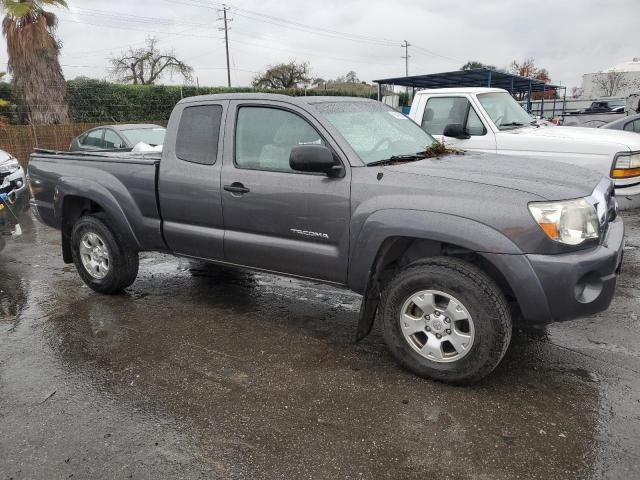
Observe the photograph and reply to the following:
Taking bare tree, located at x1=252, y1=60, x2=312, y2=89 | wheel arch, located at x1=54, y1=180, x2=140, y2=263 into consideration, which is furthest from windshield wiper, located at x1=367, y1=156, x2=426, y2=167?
bare tree, located at x1=252, y1=60, x2=312, y2=89

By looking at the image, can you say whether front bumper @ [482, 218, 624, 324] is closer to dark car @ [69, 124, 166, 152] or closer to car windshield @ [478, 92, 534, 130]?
car windshield @ [478, 92, 534, 130]

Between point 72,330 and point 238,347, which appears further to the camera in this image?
point 72,330

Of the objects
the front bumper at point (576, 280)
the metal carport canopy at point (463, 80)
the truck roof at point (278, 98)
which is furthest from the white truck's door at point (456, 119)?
the metal carport canopy at point (463, 80)

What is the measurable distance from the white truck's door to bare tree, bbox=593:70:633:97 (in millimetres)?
50085

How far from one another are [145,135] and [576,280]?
33.4ft

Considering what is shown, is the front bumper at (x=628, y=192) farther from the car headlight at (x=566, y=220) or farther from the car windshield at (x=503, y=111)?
the car headlight at (x=566, y=220)

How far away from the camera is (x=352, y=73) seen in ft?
183

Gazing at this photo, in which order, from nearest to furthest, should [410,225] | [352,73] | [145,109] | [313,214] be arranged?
[410,225] → [313,214] → [145,109] → [352,73]

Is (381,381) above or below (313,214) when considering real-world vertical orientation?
below

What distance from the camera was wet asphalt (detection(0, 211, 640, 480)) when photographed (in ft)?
8.87

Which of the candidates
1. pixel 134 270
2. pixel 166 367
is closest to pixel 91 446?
pixel 166 367

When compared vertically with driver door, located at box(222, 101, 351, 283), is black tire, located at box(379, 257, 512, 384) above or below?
below

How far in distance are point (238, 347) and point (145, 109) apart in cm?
2014

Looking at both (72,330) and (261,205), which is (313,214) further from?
(72,330)
